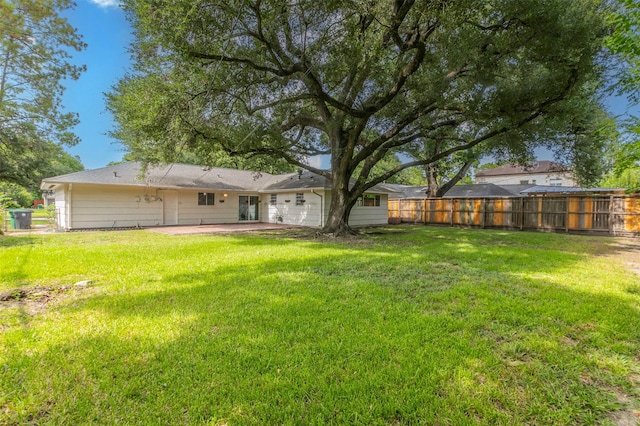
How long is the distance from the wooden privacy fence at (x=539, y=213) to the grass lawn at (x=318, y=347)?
940 centimetres

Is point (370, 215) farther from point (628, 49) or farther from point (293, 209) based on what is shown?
point (628, 49)

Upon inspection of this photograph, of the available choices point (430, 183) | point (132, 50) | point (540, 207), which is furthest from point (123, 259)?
point (430, 183)

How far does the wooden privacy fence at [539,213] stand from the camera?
1210 centimetres

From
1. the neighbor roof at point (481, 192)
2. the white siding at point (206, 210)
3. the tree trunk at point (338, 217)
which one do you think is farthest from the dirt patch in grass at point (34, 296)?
the neighbor roof at point (481, 192)

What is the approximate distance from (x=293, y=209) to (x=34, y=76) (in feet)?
47.8

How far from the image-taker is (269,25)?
6.85 meters

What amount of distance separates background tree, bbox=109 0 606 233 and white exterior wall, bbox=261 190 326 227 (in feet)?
17.3

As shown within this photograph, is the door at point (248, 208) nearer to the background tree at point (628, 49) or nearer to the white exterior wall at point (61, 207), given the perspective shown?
the white exterior wall at point (61, 207)

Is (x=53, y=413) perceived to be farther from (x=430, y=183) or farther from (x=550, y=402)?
(x=430, y=183)

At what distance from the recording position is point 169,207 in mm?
16016

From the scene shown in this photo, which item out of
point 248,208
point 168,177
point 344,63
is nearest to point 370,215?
point 248,208

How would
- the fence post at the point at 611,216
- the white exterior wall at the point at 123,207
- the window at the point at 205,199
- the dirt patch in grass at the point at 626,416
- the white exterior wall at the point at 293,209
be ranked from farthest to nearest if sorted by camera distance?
the window at the point at 205,199 < the white exterior wall at the point at 293,209 < the white exterior wall at the point at 123,207 < the fence post at the point at 611,216 < the dirt patch in grass at the point at 626,416

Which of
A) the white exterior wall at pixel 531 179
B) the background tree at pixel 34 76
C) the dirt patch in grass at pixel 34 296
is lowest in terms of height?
the dirt patch in grass at pixel 34 296

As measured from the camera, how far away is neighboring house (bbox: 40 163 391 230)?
13.5m
